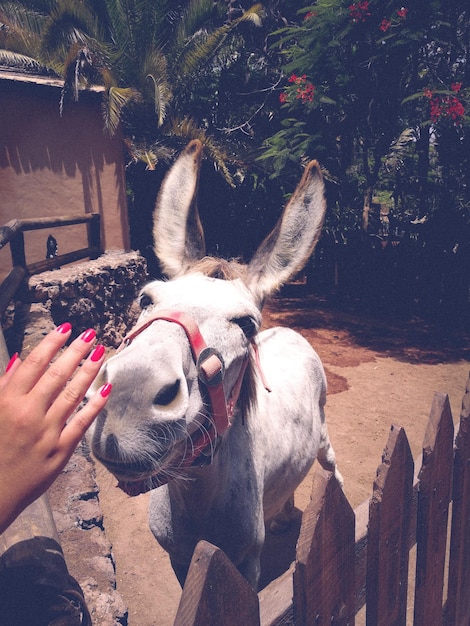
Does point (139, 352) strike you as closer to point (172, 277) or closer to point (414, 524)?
point (172, 277)

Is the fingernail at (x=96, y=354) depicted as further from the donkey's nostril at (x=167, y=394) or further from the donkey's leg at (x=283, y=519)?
the donkey's leg at (x=283, y=519)

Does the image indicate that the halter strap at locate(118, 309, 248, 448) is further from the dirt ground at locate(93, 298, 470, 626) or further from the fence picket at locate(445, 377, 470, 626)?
the dirt ground at locate(93, 298, 470, 626)

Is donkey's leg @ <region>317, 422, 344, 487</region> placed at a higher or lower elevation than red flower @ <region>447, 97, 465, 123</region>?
lower

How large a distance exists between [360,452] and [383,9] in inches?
283

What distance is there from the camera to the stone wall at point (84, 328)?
1.98 meters

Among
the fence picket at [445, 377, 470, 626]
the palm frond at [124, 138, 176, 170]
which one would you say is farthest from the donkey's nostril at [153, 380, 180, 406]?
the palm frond at [124, 138, 176, 170]

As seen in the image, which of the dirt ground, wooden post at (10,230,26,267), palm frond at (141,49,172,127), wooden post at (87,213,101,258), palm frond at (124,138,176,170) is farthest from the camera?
palm frond at (141,49,172,127)

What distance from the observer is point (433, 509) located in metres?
1.55

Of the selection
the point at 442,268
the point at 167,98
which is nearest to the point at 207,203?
the point at 167,98

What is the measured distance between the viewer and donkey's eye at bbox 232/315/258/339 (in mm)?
1700

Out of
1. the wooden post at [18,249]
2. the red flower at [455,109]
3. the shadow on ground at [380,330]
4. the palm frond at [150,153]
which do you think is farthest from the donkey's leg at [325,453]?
the palm frond at [150,153]

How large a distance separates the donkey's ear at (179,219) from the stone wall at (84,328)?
917mm

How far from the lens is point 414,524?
1557 millimetres

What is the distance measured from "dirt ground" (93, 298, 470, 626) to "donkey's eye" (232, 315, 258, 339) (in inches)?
86.6
